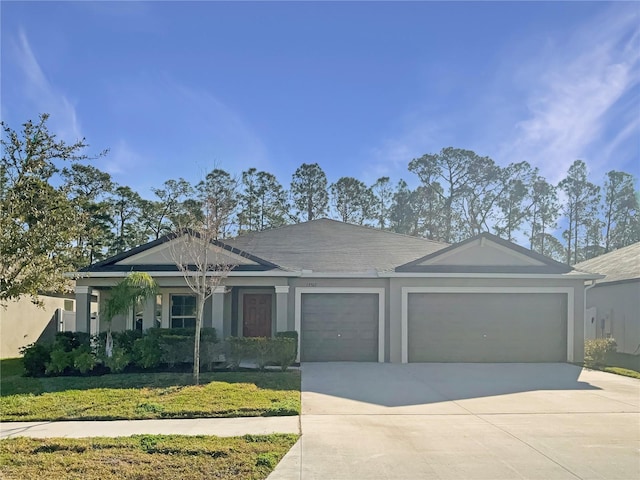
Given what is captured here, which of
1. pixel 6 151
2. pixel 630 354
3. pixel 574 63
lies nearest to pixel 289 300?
pixel 6 151

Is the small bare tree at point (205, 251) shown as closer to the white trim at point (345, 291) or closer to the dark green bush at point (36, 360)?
the white trim at point (345, 291)

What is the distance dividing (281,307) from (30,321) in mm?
9564

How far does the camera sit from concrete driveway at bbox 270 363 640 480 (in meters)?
5.44

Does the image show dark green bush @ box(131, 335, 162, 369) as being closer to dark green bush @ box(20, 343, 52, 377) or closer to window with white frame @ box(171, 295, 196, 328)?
dark green bush @ box(20, 343, 52, 377)

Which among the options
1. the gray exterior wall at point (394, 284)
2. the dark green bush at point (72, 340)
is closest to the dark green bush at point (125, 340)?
the dark green bush at point (72, 340)

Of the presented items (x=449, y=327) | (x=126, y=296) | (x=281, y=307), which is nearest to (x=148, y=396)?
(x=126, y=296)

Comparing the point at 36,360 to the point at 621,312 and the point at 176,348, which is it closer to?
the point at 176,348

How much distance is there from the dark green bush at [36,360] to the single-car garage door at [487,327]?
9.41m

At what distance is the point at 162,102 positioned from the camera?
41.8 feet

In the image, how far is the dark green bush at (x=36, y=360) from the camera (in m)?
11.7

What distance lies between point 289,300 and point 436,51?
25.2ft

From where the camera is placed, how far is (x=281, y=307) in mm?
14148

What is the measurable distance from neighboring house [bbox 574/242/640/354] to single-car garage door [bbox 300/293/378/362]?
799cm

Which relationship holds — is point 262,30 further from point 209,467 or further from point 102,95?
point 209,467
